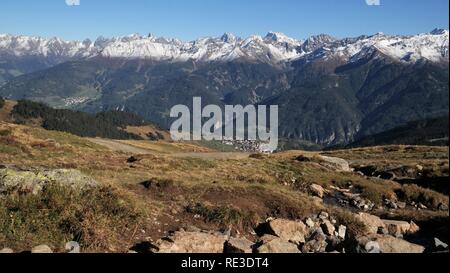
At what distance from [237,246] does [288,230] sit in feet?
12.9

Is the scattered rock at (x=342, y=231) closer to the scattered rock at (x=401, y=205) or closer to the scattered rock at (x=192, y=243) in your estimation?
the scattered rock at (x=192, y=243)

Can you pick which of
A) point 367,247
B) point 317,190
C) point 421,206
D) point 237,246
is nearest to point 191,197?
point 237,246

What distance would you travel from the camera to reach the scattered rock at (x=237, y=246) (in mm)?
15168

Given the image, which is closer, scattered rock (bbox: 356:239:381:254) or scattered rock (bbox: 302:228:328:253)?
scattered rock (bbox: 356:239:381:254)

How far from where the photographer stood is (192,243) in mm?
15695

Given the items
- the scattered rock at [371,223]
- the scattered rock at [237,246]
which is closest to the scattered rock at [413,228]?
the scattered rock at [371,223]

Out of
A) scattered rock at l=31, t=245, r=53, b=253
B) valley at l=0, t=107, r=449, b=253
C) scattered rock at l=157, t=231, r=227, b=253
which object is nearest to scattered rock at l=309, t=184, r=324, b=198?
valley at l=0, t=107, r=449, b=253

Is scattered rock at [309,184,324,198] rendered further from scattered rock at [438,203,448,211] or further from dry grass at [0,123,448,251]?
scattered rock at [438,203,448,211]

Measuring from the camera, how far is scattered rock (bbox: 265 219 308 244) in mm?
18297

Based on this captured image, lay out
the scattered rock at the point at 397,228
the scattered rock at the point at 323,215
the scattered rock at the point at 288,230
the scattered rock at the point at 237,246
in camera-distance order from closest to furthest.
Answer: the scattered rock at the point at 237,246 < the scattered rock at the point at 288,230 < the scattered rock at the point at 397,228 < the scattered rock at the point at 323,215

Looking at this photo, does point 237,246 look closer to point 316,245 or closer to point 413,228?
point 316,245

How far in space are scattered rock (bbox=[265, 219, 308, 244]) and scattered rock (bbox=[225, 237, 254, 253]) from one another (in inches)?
102

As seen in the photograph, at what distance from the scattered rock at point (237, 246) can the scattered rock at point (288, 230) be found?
2.59 metres
